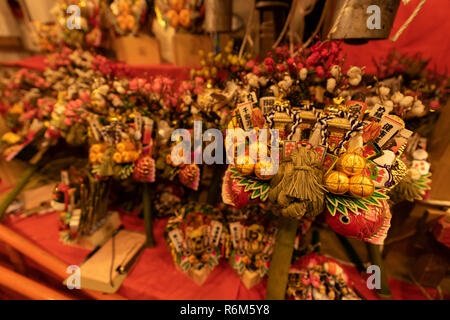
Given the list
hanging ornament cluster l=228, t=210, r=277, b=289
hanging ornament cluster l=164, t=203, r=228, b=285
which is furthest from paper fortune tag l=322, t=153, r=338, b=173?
hanging ornament cluster l=164, t=203, r=228, b=285

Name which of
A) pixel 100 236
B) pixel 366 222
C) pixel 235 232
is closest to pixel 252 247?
pixel 235 232

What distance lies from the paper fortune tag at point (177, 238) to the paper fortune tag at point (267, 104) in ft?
2.74

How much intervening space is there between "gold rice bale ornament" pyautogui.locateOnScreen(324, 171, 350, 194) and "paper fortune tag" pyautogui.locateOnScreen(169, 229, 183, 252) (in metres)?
0.88

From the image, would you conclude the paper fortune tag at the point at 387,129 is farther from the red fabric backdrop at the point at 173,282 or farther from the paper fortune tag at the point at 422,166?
the red fabric backdrop at the point at 173,282

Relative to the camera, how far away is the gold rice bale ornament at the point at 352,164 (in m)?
0.68

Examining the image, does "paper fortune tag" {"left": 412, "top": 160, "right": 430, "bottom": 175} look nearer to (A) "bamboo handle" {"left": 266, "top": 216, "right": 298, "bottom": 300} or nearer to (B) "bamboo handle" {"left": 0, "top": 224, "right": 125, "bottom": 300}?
(A) "bamboo handle" {"left": 266, "top": 216, "right": 298, "bottom": 300}

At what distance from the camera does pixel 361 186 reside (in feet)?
2.18

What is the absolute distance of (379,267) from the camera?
46.9 inches

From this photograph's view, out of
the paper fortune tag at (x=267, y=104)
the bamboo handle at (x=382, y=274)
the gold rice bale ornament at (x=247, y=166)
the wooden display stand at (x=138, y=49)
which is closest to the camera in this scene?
the gold rice bale ornament at (x=247, y=166)

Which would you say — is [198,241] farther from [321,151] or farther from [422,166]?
[422,166]

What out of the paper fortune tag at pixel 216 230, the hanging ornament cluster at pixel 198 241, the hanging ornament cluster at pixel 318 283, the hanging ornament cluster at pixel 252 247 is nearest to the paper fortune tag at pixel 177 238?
the hanging ornament cluster at pixel 198 241

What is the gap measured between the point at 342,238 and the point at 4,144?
2.76 metres
